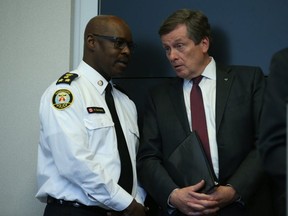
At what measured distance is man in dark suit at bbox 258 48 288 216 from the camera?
3.64 feet

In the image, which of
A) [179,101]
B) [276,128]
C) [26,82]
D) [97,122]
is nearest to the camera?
[276,128]

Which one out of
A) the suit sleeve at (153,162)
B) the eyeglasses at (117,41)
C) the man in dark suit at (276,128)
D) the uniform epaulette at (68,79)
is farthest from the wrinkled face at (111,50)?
the man in dark suit at (276,128)

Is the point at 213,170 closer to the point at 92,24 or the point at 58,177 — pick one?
the point at 58,177

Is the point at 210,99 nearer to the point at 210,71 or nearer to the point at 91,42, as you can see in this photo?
the point at 210,71

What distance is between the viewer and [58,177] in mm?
1997

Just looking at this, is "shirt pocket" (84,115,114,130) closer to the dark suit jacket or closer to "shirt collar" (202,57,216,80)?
the dark suit jacket

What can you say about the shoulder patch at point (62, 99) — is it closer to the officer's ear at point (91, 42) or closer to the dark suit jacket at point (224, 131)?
the officer's ear at point (91, 42)

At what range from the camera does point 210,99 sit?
6.79 ft

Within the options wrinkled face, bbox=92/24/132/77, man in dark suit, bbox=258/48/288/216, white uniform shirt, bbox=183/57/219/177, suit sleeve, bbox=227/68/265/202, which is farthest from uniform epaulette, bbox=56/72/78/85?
man in dark suit, bbox=258/48/288/216

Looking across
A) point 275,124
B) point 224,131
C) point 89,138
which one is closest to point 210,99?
point 224,131

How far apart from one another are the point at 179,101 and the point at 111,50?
428mm

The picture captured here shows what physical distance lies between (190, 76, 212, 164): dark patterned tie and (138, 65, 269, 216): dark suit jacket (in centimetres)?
4

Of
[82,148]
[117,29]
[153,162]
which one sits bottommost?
[153,162]

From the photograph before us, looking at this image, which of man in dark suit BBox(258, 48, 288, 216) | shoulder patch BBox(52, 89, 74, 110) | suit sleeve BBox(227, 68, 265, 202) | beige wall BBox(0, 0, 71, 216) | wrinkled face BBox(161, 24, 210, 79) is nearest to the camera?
man in dark suit BBox(258, 48, 288, 216)
